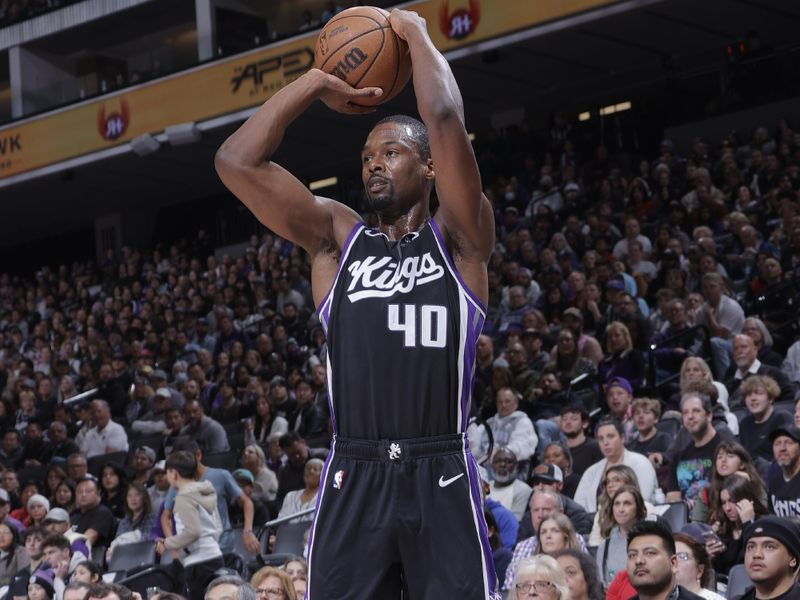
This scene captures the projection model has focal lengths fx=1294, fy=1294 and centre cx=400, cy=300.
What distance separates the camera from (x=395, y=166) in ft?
12.2

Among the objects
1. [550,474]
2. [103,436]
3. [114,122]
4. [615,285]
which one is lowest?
[550,474]

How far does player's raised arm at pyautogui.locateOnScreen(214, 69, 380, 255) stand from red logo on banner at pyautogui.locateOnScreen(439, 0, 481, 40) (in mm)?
13661

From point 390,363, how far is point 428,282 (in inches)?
10.4

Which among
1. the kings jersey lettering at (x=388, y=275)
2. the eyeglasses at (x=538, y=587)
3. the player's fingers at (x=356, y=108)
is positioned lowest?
the eyeglasses at (x=538, y=587)

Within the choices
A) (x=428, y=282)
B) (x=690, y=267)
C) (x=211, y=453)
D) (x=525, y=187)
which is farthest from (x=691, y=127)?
(x=428, y=282)

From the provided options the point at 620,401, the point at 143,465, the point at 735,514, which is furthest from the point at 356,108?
the point at 143,465

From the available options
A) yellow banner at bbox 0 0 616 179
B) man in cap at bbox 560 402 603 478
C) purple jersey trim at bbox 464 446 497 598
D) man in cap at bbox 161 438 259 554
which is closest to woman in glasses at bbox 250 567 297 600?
man in cap at bbox 161 438 259 554

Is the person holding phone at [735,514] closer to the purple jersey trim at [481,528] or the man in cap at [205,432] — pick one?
the purple jersey trim at [481,528]

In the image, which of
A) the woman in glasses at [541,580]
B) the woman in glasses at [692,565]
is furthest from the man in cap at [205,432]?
the woman in glasses at [692,565]

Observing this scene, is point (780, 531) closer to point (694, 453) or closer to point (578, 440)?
point (694, 453)

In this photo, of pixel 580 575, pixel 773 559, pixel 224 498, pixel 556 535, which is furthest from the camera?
pixel 224 498

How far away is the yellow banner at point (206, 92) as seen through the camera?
669 inches

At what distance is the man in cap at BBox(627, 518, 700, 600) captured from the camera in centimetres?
606

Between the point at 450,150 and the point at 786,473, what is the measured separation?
15.7ft
